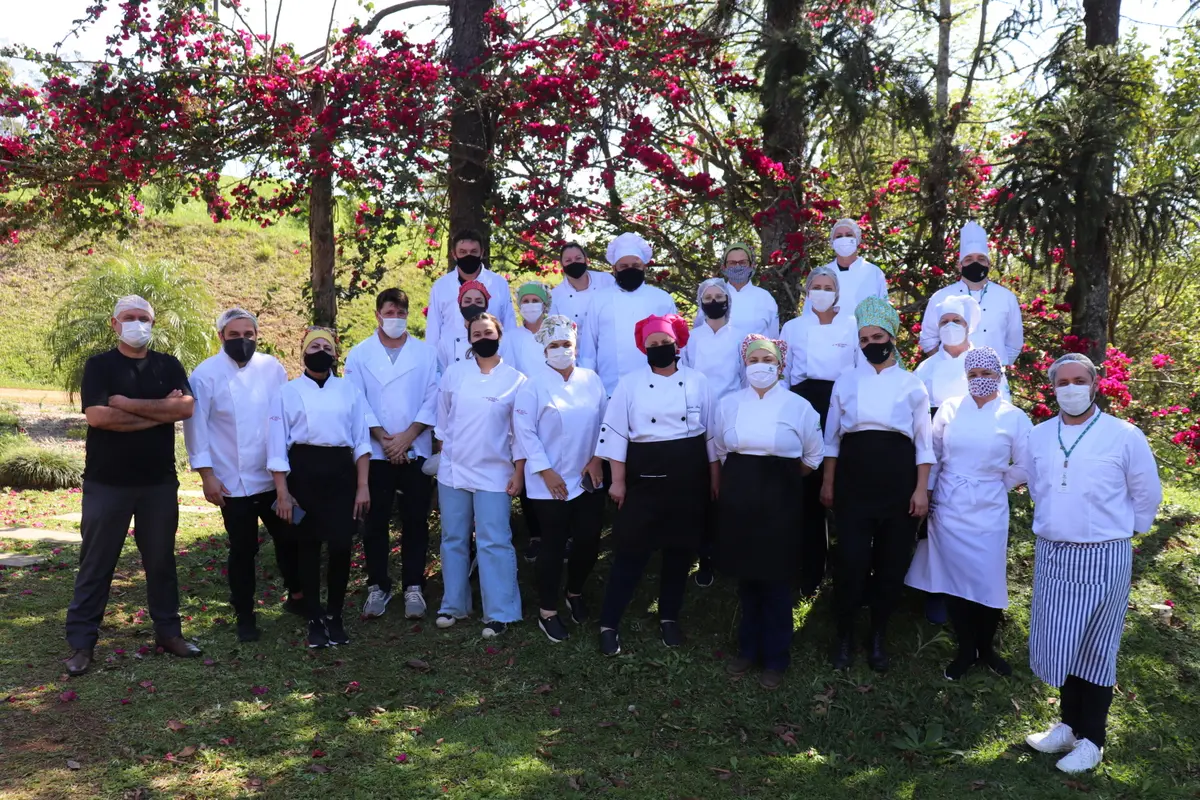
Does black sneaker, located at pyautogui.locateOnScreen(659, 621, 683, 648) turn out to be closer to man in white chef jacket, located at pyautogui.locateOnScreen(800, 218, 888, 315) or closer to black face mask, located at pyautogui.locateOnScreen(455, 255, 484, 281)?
man in white chef jacket, located at pyautogui.locateOnScreen(800, 218, 888, 315)

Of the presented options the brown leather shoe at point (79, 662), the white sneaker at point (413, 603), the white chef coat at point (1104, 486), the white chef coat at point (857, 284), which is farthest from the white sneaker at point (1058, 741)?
the brown leather shoe at point (79, 662)

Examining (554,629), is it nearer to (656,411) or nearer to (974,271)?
(656,411)

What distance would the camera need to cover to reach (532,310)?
6.56 meters

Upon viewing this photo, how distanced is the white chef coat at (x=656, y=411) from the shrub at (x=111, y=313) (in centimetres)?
1278

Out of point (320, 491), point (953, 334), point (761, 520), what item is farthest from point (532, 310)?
point (953, 334)

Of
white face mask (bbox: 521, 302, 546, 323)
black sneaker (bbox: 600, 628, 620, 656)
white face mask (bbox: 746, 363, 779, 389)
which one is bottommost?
black sneaker (bbox: 600, 628, 620, 656)

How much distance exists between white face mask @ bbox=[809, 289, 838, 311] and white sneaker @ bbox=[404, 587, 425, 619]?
10.5 ft

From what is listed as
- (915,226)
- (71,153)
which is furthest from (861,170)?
(71,153)

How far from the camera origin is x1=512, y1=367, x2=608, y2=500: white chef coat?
582 centimetres

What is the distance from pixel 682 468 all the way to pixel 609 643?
1.14m

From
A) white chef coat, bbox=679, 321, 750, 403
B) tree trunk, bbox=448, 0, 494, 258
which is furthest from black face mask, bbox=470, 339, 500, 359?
tree trunk, bbox=448, 0, 494, 258

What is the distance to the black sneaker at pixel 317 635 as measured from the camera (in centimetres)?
573

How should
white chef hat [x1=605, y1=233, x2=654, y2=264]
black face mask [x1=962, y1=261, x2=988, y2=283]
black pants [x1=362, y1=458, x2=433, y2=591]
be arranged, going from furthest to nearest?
white chef hat [x1=605, y1=233, x2=654, y2=264] → black face mask [x1=962, y1=261, x2=988, y2=283] → black pants [x1=362, y1=458, x2=433, y2=591]

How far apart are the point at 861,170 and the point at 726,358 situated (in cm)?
354
